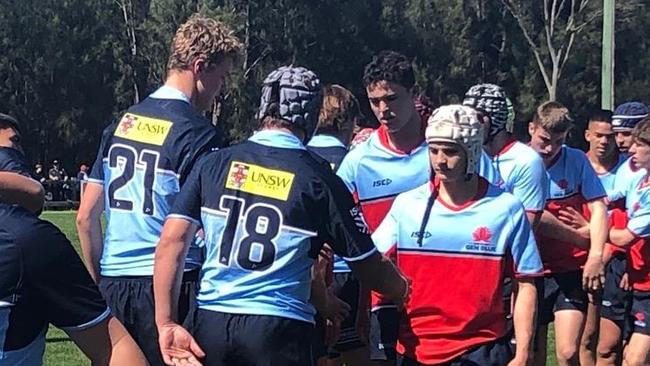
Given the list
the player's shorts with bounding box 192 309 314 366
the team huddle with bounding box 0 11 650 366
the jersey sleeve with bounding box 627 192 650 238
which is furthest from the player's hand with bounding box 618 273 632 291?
the player's shorts with bounding box 192 309 314 366

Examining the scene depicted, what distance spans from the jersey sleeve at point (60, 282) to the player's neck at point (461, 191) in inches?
79.4

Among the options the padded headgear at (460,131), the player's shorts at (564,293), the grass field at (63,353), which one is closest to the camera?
the padded headgear at (460,131)

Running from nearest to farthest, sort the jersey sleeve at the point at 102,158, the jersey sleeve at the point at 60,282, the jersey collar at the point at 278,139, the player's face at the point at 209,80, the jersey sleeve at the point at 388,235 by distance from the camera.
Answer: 1. the jersey sleeve at the point at 60,282
2. the jersey collar at the point at 278,139
3. the jersey sleeve at the point at 388,235
4. the player's face at the point at 209,80
5. the jersey sleeve at the point at 102,158

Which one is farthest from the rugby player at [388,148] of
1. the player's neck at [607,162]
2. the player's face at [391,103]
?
the player's neck at [607,162]

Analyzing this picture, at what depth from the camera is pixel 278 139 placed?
4.75 m

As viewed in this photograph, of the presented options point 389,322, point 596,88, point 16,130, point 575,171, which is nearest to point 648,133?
point 575,171

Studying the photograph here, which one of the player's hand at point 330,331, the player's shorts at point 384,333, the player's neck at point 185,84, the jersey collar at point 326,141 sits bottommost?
the player's hand at point 330,331

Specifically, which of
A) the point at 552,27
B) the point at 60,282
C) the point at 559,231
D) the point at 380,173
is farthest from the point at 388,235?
the point at 552,27

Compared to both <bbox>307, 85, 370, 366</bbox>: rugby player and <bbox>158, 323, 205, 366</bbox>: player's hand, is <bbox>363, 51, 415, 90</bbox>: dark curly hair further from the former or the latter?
<bbox>158, 323, 205, 366</bbox>: player's hand

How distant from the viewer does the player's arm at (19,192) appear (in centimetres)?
330

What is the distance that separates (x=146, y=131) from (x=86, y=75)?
2055 inches

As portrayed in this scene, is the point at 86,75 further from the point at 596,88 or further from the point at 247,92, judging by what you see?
the point at 596,88

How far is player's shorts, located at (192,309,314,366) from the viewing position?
15.0ft

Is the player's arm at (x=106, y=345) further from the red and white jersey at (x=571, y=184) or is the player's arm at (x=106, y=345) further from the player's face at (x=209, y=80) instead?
the red and white jersey at (x=571, y=184)
